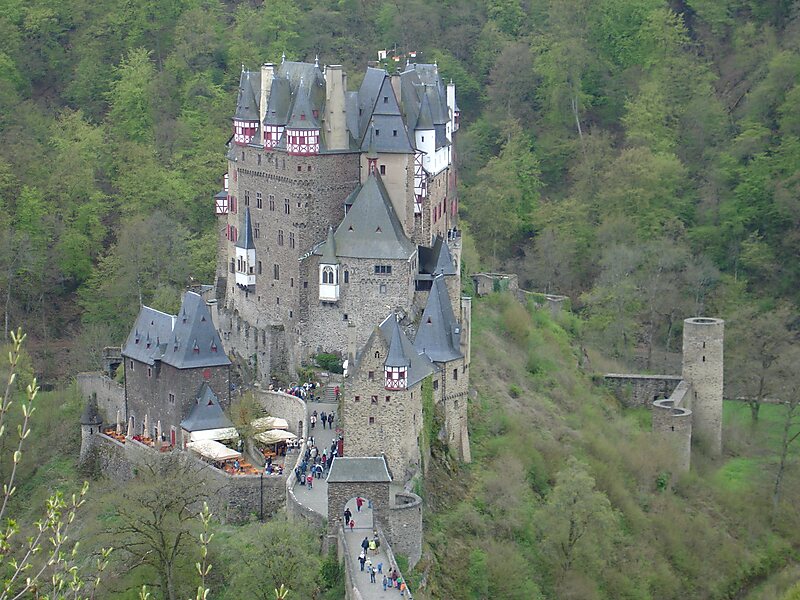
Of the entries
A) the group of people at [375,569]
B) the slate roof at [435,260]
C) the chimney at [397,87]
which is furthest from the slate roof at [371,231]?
the group of people at [375,569]

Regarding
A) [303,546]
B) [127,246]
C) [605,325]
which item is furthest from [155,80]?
[303,546]

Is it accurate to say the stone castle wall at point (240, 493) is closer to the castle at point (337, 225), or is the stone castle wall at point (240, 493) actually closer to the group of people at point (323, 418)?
the group of people at point (323, 418)

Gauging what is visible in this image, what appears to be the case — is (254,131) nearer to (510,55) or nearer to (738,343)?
(738,343)

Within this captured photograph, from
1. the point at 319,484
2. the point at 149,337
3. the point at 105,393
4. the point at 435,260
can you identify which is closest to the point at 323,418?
the point at 319,484

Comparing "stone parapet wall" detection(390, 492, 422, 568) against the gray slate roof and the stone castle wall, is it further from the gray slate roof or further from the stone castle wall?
the stone castle wall

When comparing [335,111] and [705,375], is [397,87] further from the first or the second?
[705,375]
